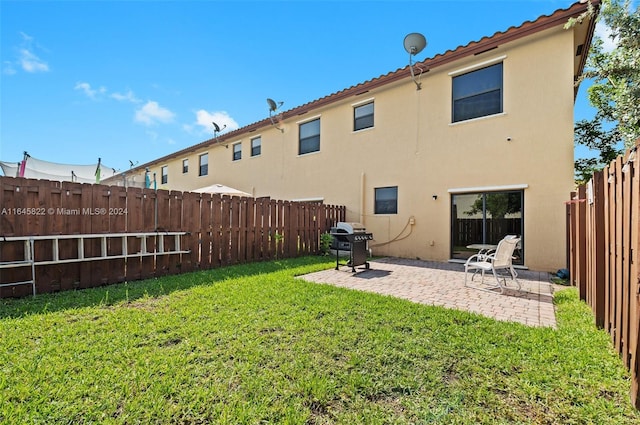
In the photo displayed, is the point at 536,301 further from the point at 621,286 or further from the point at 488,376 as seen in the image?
the point at 488,376

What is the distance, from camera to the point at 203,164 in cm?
1886

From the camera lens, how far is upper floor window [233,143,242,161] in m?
16.5

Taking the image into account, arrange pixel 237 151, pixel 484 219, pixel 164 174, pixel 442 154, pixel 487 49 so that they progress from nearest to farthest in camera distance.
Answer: pixel 487 49, pixel 484 219, pixel 442 154, pixel 237 151, pixel 164 174

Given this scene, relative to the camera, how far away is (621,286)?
2625 mm

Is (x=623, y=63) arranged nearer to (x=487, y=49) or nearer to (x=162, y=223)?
(x=487, y=49)

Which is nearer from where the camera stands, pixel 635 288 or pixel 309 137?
pixel 635 288

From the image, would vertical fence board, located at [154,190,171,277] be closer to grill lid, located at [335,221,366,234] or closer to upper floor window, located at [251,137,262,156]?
grill lid, located at [335,221,366,234]

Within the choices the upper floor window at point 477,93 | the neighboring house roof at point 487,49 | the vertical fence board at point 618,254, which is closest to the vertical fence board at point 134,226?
the vertical fence board at point 618,254

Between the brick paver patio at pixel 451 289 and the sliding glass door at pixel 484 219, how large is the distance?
2.73 feet

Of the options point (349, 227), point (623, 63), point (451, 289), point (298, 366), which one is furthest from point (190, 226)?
point (623, 63)

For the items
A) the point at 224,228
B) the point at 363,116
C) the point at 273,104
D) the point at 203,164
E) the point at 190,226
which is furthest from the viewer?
the point at 203,164

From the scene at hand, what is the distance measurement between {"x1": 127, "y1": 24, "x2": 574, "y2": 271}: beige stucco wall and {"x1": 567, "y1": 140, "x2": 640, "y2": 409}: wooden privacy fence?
14.7 ft

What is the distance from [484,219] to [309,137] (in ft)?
26.7

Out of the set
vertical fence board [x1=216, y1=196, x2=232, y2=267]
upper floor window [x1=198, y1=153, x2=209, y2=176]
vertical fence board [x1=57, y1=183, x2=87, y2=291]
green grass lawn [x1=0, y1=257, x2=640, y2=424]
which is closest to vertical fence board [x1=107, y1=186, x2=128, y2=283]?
vertical fence board [x1=57, y1=183, x2=87, y2=291]
